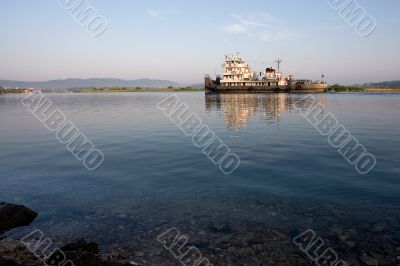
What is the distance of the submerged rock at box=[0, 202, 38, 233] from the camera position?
7.64m

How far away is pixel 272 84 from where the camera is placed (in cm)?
10369

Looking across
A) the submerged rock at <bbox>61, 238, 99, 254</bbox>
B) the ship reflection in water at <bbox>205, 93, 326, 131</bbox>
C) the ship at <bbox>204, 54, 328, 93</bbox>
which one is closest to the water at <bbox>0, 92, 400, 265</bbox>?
the submerged rock at <bbox>61, 238, 99, 254</bbox>

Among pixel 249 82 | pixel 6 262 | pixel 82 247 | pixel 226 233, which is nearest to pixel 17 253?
pixel 6 262

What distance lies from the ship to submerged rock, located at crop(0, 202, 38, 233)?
96.0m

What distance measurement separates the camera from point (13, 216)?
7.80m

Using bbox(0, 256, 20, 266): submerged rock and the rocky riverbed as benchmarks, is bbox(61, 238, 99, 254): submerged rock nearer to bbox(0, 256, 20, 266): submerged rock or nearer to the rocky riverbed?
the rocky riverbed

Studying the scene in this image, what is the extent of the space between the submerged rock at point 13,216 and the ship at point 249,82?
9604 cm

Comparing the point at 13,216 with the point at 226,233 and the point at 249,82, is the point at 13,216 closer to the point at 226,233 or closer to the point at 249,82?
the point at 226,233

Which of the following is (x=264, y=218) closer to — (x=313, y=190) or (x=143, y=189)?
(x=313, y=190)

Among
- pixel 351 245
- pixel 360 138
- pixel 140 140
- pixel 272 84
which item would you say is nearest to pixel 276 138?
pixel 360 138

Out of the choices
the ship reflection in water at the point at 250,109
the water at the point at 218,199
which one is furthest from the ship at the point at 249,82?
the water at the point at 218,199

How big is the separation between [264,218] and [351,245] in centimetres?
209

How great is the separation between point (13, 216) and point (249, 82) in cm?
9995

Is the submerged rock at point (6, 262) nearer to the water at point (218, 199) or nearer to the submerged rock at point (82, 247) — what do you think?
the submerged rock at point (82, 247)
